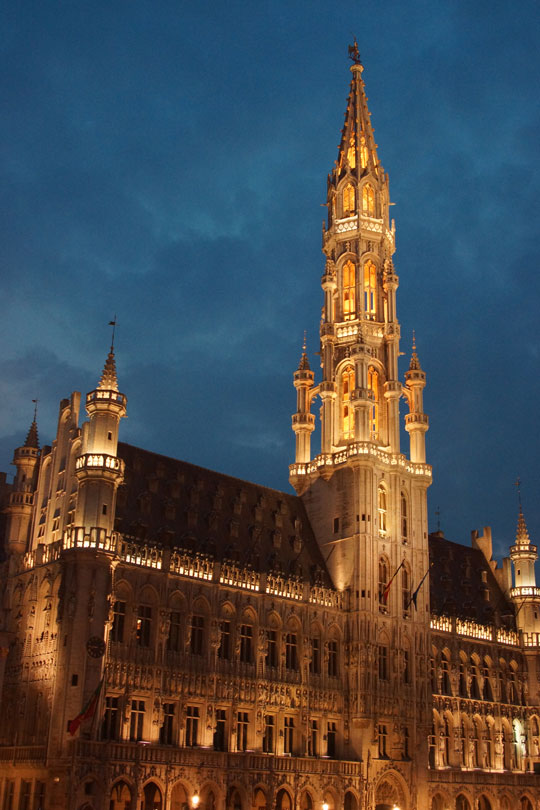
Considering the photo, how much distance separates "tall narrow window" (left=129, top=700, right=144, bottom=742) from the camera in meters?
61.4

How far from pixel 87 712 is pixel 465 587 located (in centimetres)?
4650

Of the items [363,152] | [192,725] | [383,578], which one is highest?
[363,152]

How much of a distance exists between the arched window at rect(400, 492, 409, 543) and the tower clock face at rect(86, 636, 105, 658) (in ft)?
101

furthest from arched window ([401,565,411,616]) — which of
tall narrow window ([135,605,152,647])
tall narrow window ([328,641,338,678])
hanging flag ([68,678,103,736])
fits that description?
hanging flag ([68,678,103,736])

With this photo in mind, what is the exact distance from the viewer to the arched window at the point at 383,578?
78.6 metres

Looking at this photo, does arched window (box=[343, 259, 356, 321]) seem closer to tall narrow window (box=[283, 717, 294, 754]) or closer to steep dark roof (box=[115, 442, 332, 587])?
steep dark roof (box=[115, 442, 332, 587])

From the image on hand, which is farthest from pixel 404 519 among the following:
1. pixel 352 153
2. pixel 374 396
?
pixel 352 153

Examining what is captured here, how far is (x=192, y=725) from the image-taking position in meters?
65.0

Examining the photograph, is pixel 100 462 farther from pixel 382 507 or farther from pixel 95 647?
pixel 382 507

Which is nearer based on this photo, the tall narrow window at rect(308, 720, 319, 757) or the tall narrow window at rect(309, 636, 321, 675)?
the tall narrow window at rect(308, 720, 319, 757)

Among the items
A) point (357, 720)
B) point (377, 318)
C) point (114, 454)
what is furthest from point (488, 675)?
point (114, 454)

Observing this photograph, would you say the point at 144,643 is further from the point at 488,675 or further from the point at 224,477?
the point at 488,675

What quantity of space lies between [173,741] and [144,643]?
254 inches

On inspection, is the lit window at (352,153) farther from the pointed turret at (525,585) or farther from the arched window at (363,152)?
the pointed turret at (525,585)
